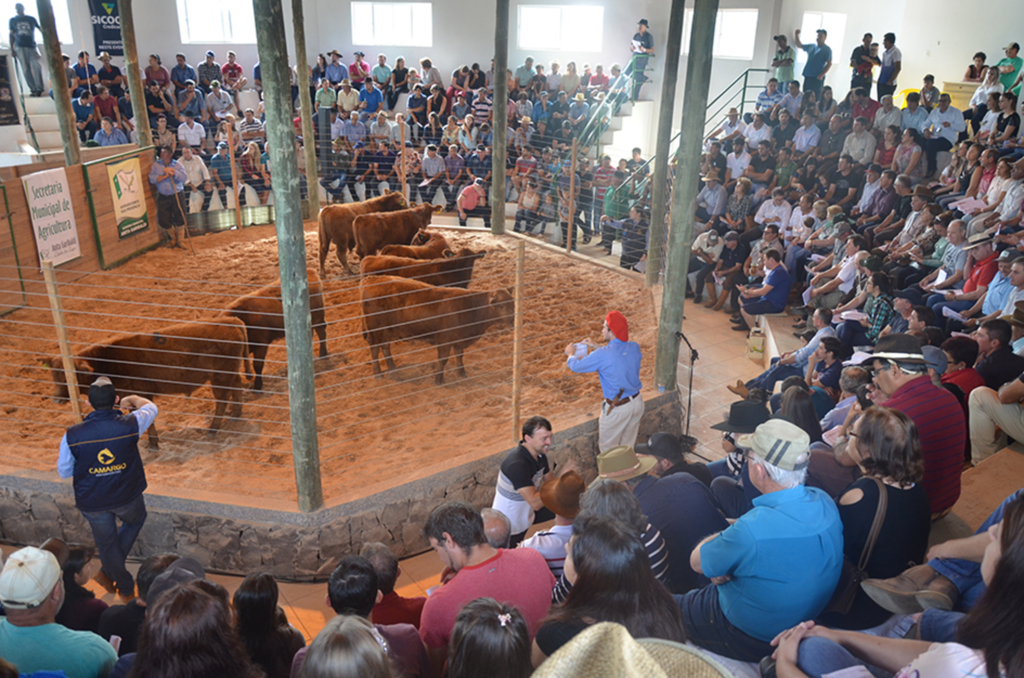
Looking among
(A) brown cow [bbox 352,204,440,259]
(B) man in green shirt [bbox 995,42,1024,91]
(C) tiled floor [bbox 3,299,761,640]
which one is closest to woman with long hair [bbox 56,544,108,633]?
(C) tiled floor [bbox 3,299,761,640]

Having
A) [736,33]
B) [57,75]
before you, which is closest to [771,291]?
[57,75]

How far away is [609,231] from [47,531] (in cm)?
932

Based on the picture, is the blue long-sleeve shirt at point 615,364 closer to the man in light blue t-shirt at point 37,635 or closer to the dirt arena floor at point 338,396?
the dirt arena floor at point 338,396

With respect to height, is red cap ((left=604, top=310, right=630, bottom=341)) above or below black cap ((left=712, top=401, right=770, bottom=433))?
above

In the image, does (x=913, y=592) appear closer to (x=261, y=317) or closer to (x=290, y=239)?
(x=290, y=239)

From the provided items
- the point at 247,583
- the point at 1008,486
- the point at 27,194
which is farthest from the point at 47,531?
the point at 1008,486

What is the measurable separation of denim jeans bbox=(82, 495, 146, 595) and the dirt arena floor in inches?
17.6

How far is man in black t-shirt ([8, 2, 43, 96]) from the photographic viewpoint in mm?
13578

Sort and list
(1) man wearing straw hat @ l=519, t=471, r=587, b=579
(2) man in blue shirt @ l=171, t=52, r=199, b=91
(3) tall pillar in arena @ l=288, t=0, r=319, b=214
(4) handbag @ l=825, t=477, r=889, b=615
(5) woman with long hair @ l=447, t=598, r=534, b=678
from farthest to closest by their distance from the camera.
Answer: (2) man in blue shirt @ l=171, t=52, r=199, b=91, (3) tall pillar in arena @ l=288, t=0, r=319, b=214, (1) man wearing straw hat @ l=519, t=471, r=587, b=579, (4) handbag @ l=825, t=477, r=889, b=615, (5) woman with long hair @ l=447, t=598, r=534, b=678

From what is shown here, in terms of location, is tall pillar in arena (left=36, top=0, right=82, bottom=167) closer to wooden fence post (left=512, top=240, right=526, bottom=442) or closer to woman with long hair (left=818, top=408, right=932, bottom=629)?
wooden fence post (left=512, top=240, right=526, bottom=442)

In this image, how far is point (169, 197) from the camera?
12.2m

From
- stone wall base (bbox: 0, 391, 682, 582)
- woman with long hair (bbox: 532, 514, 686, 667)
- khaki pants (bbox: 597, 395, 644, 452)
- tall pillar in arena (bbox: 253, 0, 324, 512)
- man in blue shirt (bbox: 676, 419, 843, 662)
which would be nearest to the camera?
woman with long hair (bbox: 532, 514, 686, 667)

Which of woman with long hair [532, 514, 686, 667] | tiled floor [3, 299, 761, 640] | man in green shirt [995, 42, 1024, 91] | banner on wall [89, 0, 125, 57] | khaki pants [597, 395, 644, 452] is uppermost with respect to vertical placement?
banner on wall [89, 0, 125, 57]

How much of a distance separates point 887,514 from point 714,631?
0.96 meters
